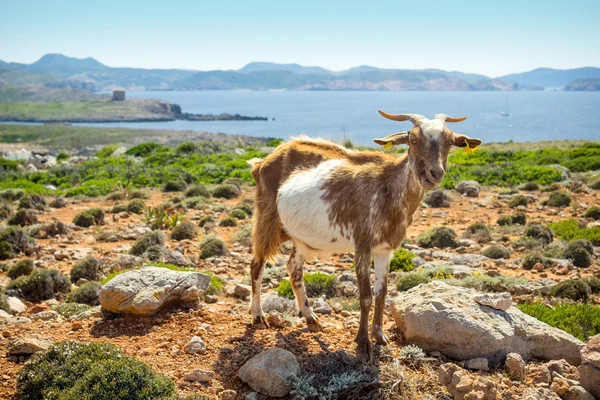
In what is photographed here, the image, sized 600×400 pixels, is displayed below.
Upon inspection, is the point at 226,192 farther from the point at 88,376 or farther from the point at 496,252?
the point at 88,376

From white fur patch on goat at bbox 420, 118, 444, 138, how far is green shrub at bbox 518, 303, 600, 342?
3.61 meters

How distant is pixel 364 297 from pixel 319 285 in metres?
3.77

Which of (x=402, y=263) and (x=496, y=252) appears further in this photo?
(x=496, y=252)

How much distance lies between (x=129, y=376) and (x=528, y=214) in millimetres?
15405

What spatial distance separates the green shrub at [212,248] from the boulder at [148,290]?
4.69 m

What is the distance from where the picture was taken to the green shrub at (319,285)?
9.73 metres

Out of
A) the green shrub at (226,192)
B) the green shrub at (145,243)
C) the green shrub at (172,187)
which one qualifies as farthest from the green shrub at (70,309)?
the green shrub at (172,187)

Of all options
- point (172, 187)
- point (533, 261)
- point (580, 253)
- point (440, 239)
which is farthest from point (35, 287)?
point (172, 187)

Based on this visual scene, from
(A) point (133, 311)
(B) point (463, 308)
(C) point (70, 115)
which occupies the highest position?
(B) point (463, 308)

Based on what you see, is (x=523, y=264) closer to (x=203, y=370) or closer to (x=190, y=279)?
(x=190, y=279)

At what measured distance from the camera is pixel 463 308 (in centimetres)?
633

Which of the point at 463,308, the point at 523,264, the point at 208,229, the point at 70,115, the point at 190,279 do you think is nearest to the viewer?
the point at 463,308

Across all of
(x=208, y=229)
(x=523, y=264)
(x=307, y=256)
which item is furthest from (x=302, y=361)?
(x=208, y=229)

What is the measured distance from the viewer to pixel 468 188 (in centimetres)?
2158
